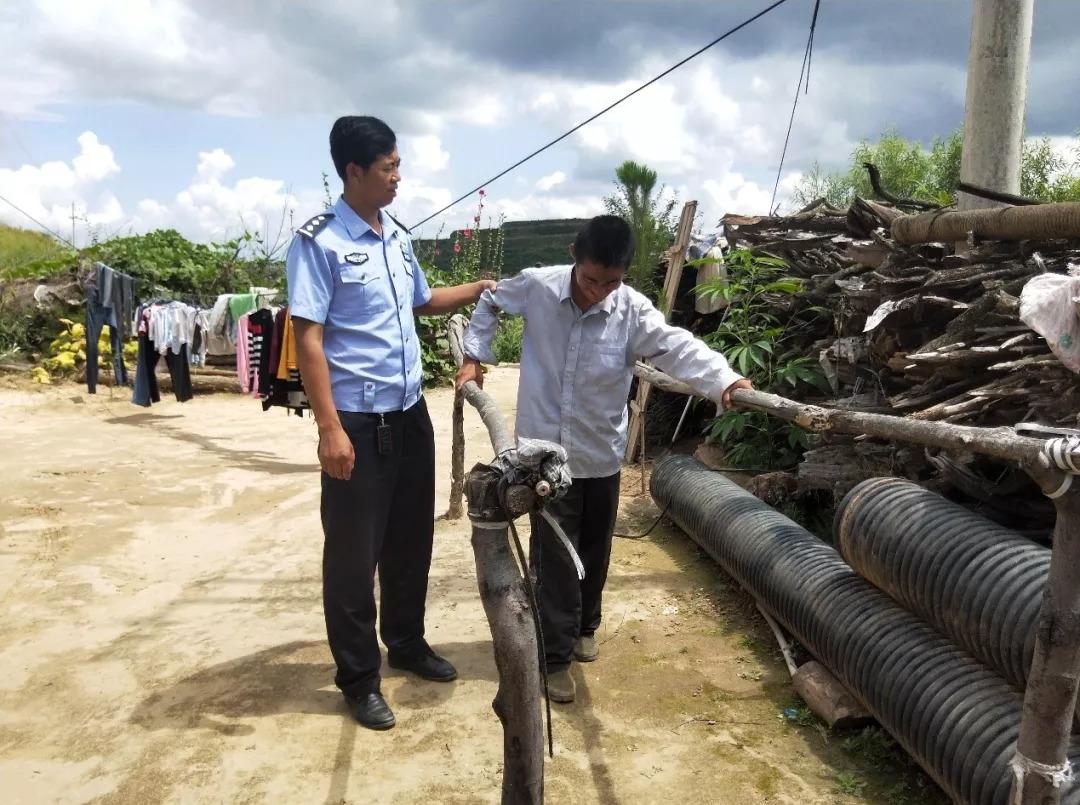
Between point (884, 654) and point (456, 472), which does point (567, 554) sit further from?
point (456, 472)

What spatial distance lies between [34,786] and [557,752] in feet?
5.82

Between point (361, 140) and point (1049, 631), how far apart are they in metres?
2.44

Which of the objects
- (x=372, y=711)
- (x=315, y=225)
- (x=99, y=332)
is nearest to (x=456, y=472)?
(x=372, y=711)

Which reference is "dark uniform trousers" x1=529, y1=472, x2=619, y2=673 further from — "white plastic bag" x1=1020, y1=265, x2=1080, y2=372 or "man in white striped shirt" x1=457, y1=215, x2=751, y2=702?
"white plastic bag" x1=1020, y1=265, x2=1080, y2=372

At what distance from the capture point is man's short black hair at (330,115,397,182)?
2.80 meters

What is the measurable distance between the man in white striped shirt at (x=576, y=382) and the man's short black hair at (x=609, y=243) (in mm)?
116

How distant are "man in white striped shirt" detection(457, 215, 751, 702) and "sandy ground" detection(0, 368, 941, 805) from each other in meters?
0.50

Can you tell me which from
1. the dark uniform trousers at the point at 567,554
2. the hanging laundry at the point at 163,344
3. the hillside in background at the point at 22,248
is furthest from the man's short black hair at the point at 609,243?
the hillside in background at the point at 22,248

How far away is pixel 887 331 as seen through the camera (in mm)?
4375

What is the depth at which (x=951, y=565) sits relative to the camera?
278 cm

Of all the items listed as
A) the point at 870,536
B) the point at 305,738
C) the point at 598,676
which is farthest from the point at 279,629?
the point at 870,536

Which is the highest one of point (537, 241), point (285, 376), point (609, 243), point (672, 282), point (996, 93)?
point (537, 241)

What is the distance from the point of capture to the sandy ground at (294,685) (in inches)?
108

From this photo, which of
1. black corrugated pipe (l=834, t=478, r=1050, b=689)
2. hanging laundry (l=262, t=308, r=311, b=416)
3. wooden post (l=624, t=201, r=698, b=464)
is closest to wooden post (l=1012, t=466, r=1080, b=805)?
black corrugated pipe (l=834, t=478, r=1050, b=689)
